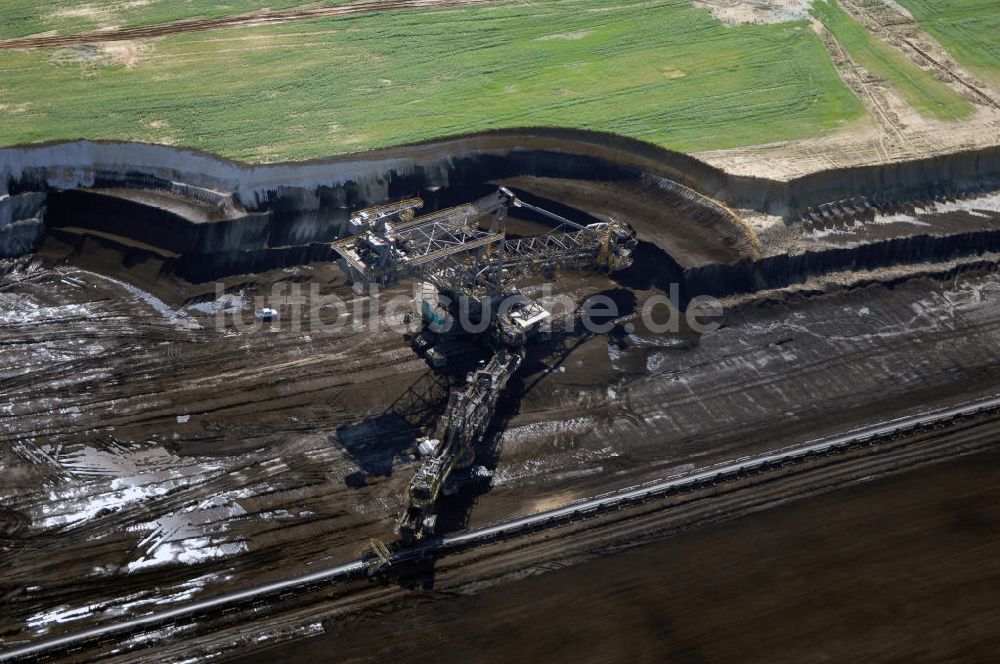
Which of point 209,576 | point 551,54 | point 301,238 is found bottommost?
point 209,576

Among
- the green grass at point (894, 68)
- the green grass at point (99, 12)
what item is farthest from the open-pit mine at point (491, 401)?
the green grass at point (99, 12)

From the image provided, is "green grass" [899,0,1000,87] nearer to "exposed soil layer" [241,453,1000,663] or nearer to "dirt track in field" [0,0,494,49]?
"dirt track in field" [0,0,494,49]

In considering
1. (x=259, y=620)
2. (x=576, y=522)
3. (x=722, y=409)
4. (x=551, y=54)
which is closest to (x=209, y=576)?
(x=259, y=620)

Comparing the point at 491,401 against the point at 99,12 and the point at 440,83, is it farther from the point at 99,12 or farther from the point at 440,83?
the point at 99,12

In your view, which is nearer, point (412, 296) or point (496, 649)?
point (496, 649)

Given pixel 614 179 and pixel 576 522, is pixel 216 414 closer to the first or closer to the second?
pixel 576 522

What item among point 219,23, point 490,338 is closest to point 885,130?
point 490,338

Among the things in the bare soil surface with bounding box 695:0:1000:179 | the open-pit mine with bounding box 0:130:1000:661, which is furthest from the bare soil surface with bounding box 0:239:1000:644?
the bare soil surface with bounding box 695:0:1000:179
